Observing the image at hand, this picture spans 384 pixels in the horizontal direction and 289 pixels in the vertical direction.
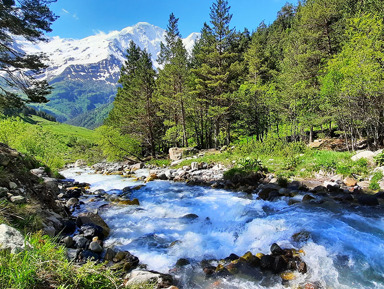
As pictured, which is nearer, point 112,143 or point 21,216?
point 21,216

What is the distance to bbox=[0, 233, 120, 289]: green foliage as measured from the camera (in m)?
2.19

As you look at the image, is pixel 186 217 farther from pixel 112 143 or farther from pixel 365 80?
pixel 112 143

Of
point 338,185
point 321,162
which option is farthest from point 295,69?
point 338,185

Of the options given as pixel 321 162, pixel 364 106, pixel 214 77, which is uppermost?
pixel 214 77

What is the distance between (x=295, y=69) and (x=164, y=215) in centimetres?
2758

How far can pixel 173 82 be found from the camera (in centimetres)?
2812

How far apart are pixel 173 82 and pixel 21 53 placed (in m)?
18.6

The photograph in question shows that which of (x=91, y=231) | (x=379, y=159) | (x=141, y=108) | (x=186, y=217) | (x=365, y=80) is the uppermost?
(x=141, y=108)

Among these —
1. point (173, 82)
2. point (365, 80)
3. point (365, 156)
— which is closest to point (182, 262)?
point (365, 156)

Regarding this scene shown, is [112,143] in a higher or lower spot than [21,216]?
higher

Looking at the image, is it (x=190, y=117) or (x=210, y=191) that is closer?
(x=210, y=191)

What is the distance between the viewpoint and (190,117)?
31688 millimetres

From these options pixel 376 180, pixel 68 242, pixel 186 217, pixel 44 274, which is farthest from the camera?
pixel 376 180

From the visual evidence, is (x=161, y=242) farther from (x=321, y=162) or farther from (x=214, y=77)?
(x=214, y=77)
